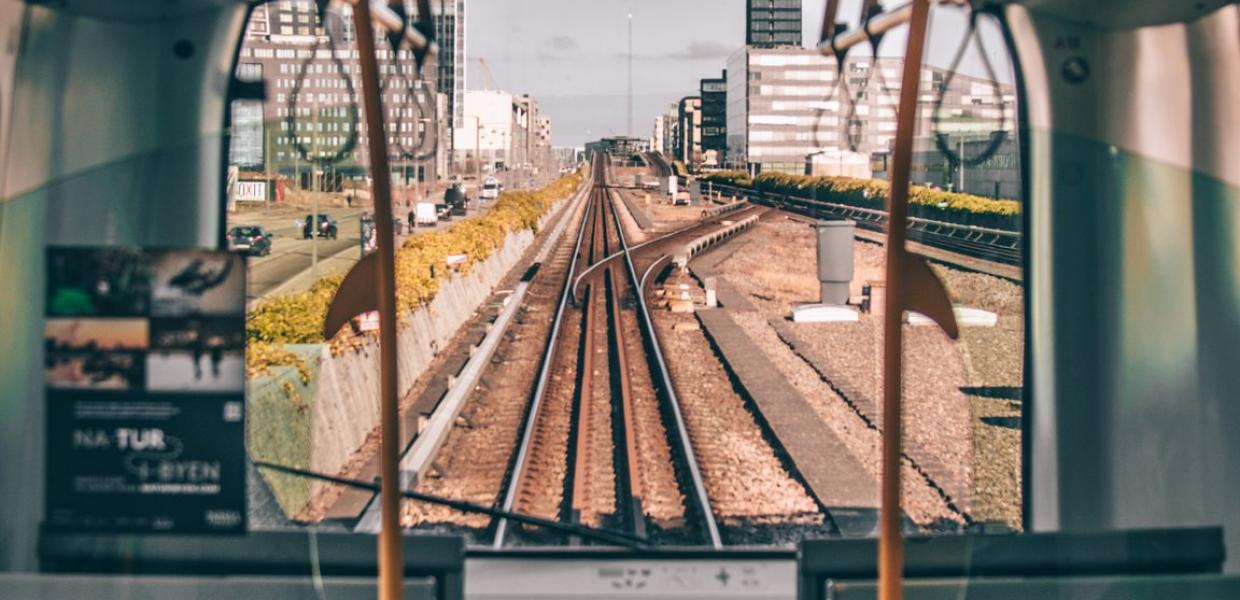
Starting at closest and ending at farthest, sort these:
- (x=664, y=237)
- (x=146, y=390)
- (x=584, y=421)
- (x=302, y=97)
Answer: (x=146, y=390) → (x=302, y=97) → (x=664, y=237) → (x=584, y=421)

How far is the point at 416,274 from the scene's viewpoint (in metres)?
2.70

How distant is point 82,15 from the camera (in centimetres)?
225

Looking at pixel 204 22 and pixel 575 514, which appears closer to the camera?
pixel 204 22

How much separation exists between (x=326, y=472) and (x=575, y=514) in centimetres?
56

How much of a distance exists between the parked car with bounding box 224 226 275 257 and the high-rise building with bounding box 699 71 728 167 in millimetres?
1036

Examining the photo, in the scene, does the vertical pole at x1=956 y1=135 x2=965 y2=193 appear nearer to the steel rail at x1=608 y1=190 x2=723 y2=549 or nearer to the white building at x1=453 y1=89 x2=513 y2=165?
the steel rail at x1=608 y1=190 x2=723 y2=549

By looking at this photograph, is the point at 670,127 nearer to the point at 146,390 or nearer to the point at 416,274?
the point at 416,274

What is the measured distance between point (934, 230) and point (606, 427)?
1187mm

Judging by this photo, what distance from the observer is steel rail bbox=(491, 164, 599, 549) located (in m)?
2.99

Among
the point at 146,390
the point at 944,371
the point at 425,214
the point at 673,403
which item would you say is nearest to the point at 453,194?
the point at 425,214

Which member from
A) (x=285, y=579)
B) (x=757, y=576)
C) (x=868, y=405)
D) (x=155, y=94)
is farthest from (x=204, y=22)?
(x=868, y=405)

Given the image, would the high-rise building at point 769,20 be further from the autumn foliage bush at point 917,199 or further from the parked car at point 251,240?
the parked car at point 251,240

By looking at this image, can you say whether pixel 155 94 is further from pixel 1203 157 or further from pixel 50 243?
pixel 1203 157

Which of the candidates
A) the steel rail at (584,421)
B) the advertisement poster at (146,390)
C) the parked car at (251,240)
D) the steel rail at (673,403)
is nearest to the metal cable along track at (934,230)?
the steel rail at (673,403)
